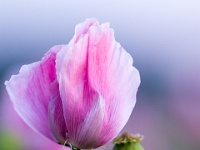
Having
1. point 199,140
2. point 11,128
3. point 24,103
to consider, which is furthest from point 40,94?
point 199,140

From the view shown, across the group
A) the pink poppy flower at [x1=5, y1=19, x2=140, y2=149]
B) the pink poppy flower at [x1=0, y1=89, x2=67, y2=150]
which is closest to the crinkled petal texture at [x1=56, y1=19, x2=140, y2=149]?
the pink poppy flower at [x1=5, y1=19, x2=140, y2=149]

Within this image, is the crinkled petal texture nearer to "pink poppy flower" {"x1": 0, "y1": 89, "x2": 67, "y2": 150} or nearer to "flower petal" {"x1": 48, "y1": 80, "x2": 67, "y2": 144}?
"flower petal" {"x1": 48, "y1": 80, "x2": 67, "y2": 144}

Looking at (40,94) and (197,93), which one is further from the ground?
(197,93)

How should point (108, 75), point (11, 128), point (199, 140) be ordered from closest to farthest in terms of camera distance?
point (108, 75), point (11, 128), point (199, 140)

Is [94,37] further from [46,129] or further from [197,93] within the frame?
[197,93]

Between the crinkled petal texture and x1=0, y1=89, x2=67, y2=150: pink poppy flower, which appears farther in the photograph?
x1=0, y1=89, x2=67, y2=150: pink poppy flower

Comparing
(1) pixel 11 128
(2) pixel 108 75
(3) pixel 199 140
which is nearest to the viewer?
(2) pixel 108 75

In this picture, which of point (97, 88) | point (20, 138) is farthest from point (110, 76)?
point (20, 138)

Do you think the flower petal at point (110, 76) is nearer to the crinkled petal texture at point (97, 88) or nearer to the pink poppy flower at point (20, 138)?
the crinkled petal texture at point (97, 88)
